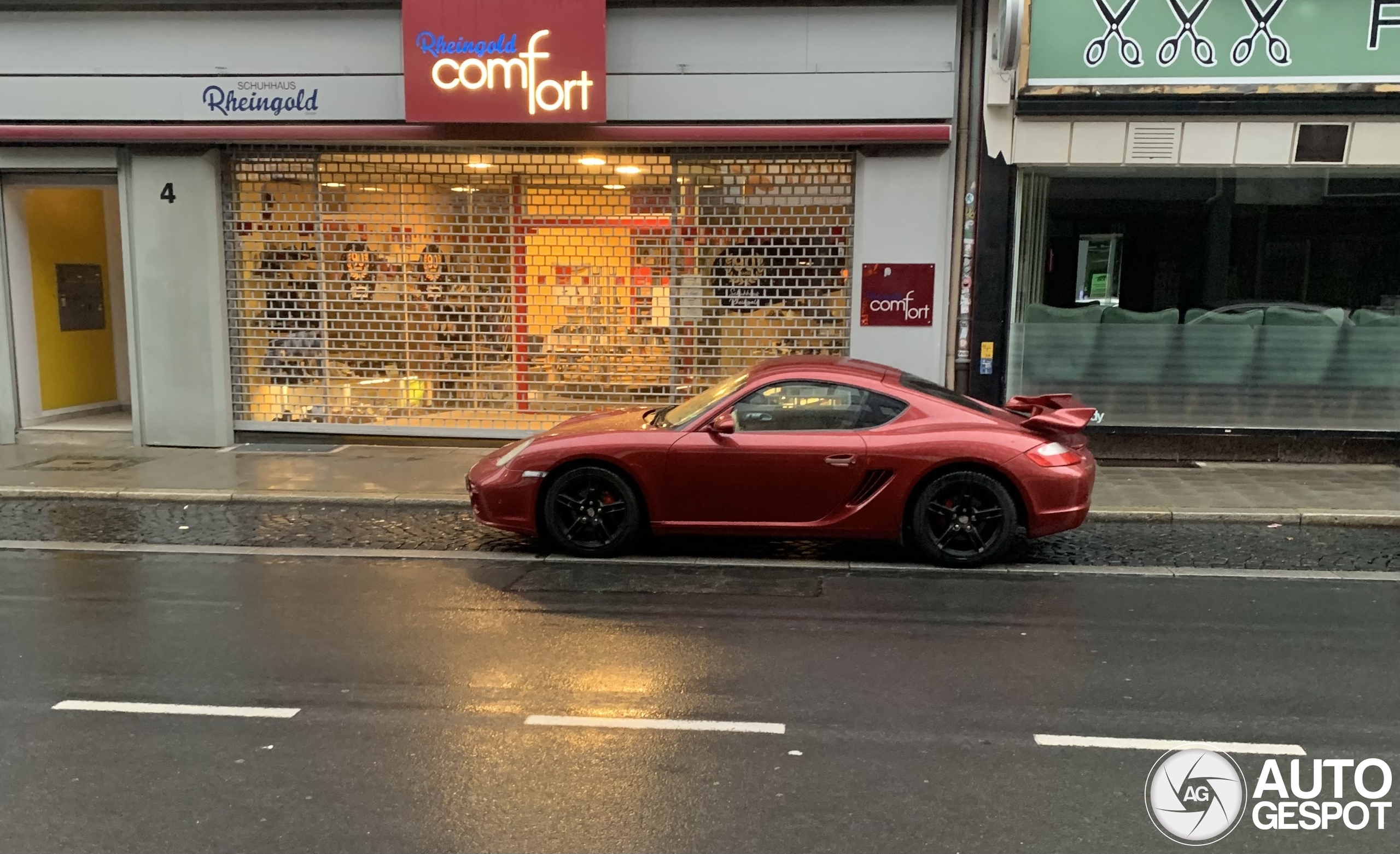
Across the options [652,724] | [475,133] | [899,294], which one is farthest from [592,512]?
[475,133]

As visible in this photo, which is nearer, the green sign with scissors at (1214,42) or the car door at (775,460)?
the car door at (775,460)

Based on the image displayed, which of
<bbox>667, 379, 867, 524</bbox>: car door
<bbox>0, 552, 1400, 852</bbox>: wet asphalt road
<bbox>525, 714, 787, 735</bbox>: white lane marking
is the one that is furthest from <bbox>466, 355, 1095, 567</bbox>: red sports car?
<bbox>525, 714, 787, 735</bbox>: white lane marking

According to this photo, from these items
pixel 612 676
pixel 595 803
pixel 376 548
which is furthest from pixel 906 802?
pixel 376 548

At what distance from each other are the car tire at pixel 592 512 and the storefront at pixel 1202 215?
217 inches

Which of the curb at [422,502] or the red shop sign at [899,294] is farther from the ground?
the red shop sign at [899,294]

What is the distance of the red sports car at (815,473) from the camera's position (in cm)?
704

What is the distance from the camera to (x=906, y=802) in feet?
12.5

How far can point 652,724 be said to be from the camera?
4.49m

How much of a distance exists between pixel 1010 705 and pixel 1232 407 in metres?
7.90

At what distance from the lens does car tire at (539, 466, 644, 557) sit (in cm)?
731

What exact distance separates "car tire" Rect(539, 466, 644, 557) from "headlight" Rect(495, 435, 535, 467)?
0.35 metres

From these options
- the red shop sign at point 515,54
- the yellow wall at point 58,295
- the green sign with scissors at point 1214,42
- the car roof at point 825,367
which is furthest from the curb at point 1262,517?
the yellow wall at point 58,295

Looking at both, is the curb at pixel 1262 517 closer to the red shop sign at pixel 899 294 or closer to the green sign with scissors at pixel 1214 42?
the red shop sign at pixel 899 294

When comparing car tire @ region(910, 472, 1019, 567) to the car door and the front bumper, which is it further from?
the front bumper
